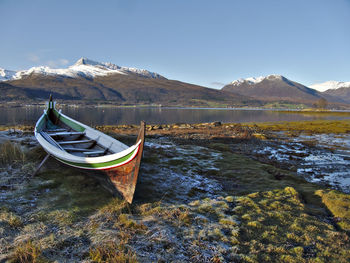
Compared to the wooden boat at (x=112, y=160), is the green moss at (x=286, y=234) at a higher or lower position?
lower

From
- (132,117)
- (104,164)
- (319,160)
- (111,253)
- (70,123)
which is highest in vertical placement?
(70,123)

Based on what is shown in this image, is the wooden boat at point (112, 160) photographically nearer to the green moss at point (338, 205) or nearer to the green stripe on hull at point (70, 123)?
the green stripe on hull at point (70, 123)

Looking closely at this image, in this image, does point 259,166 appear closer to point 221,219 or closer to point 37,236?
point 221,219

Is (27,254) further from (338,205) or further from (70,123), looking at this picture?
(70,123)

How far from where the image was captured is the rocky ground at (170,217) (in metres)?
4.55

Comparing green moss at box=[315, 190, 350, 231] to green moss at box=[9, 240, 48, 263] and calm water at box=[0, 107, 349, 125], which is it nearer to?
green moss at box=[9, 240, 48, 263]

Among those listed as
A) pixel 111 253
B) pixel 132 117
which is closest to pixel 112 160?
pixel 111 253

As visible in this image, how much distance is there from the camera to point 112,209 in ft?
20.4

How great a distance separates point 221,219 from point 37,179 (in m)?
6.93

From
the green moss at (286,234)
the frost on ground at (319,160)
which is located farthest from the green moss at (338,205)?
the frost on ground at (319,160)

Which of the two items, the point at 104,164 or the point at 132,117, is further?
the point at 132,117

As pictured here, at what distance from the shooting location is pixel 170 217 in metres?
6.03

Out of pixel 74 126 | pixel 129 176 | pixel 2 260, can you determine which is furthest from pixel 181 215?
pixel 74 126

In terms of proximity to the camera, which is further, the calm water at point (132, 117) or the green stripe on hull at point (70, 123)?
the calm water at point (132, 117)
